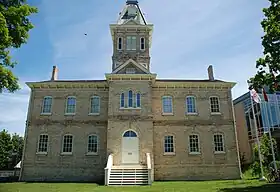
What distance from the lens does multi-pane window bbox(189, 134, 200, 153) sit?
2252 centimetres

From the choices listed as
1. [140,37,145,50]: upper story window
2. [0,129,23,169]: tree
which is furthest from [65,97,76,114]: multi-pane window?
[0,129,23,169]: tree

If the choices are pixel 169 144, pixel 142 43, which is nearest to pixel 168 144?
pixel 169 144

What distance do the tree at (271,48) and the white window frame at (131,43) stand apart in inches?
536

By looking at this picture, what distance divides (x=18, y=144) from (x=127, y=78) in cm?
3609

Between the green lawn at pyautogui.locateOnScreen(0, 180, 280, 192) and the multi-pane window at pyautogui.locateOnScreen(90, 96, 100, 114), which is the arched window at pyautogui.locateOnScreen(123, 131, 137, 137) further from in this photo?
the green lawn at pyautogui.locateOnScreen(0, 180, 280, 192)

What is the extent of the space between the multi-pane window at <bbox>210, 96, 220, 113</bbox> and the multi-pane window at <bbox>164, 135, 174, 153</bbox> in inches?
191

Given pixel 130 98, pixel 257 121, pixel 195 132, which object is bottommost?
pixel 195 132

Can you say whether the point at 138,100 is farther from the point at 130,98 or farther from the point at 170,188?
the point at 170,188

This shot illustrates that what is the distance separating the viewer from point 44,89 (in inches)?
952

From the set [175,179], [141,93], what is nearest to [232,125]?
[175,179]

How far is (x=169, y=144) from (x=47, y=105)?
39.3 ft

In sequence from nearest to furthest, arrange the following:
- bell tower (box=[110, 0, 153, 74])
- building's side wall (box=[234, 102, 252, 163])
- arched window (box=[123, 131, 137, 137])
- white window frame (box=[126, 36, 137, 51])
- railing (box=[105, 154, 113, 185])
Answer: railing (box=[105, 154, 113, 185]) → arched window (box=[123, 131, 137, 137]) → bell tower (box=[110, 0, 153, 74]) → white window frame (box=[126, 36, 137, 51]) → building's side wall (box=[234, 102, 252, 163])

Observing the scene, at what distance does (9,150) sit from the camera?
46.9 meters

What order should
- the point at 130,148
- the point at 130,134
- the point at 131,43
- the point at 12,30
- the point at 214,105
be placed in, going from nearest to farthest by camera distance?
1. the point at 12,30
2. the point at 130,148
3. the point at 130,134
4. the point at 214,105
5. the point at 131,43
